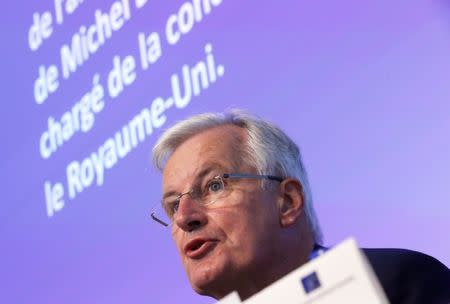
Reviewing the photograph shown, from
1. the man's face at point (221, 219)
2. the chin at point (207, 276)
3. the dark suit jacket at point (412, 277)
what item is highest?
the man's face at point (221, 219)

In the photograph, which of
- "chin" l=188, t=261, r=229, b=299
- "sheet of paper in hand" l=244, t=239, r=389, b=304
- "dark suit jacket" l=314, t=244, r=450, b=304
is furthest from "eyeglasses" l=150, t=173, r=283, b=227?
"sheet of paper in hand" l=244, t=239, r=389, b=304

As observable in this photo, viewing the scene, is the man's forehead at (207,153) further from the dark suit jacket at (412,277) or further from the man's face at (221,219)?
the dark suit jacket at (412,277)

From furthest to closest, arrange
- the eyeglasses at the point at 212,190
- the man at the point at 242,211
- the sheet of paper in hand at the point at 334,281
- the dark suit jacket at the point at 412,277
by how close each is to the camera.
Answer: the eyeglasses at the point at 212,190, the man at the point at 242,211, the dark suit jacket at the point at 412,277, the sheet of paper in hand at the point at 334,281

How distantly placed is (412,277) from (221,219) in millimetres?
420

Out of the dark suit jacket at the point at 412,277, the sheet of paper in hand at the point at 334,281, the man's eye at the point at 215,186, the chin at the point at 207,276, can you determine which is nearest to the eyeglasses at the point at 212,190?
the man's eye at the point at 215,186

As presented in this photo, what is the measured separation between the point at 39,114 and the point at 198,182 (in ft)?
5.44

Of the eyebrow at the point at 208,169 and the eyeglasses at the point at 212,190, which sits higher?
the eyebrow at the point at 208,169

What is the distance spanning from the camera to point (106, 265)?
3.12m

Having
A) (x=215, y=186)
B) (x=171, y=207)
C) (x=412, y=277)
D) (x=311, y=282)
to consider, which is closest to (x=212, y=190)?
(x=215, y=186)

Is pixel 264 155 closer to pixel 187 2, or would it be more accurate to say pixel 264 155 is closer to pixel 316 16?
pixel 316 16

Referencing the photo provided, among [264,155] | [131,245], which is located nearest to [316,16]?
[264,155]

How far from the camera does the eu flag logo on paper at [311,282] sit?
0.91 m

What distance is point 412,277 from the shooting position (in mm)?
1744

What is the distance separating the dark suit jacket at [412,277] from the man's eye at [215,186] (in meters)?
0.38
